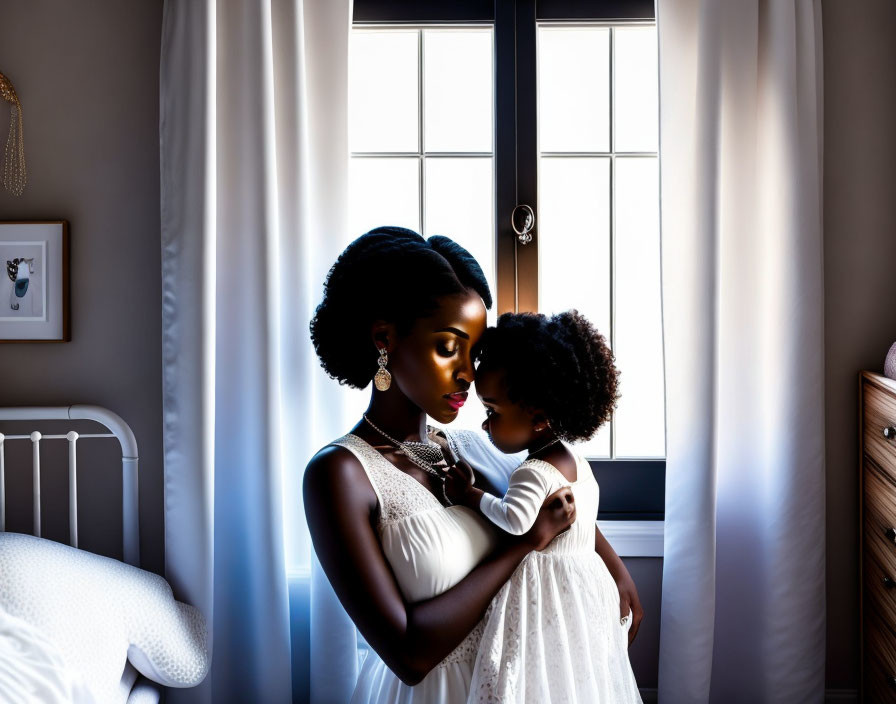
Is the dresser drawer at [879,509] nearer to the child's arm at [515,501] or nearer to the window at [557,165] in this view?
the window at [557,165]

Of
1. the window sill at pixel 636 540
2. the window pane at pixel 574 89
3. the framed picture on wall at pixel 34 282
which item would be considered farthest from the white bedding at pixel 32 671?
the window pane at pixel 574 89

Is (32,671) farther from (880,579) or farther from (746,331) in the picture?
(880,579)

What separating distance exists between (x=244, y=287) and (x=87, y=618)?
0.83 meters

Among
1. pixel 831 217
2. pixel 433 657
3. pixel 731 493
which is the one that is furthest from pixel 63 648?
pixel 831 217

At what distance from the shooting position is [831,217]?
1.88 meters

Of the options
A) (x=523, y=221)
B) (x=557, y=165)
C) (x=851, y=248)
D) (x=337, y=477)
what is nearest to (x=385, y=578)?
(x=337, y=477)

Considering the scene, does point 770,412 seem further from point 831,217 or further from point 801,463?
point 831,217

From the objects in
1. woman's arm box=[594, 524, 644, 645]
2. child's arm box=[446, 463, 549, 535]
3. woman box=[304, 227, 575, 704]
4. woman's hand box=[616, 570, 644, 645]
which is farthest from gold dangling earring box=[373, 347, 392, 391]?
woman's hand box=[616, 570, 644, 645]

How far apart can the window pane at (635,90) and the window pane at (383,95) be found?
0.60 metres

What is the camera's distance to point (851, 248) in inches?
73.9

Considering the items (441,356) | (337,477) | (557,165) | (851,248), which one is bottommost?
(337,477)

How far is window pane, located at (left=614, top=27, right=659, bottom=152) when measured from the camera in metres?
2.01

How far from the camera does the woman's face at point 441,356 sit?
4.33 ft

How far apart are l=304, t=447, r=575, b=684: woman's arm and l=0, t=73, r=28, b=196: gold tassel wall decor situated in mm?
1310
